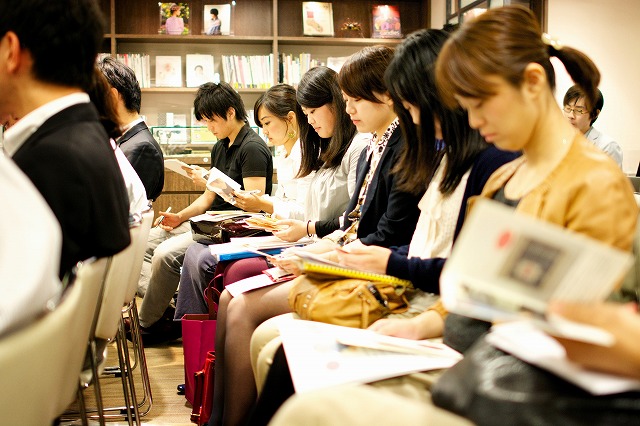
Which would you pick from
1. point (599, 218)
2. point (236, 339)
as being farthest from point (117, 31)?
point (599, 218)

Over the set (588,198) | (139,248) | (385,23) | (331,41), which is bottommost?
(139,248)

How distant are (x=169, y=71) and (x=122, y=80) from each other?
8.89ft

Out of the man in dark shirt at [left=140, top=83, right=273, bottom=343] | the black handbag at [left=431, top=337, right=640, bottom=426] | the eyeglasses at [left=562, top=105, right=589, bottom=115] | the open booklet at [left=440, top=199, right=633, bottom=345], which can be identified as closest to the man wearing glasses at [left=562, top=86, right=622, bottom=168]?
the eyeglasses at [left=562, top=105, right=589, bottom=115]

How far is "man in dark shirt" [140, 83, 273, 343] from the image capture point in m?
3.59

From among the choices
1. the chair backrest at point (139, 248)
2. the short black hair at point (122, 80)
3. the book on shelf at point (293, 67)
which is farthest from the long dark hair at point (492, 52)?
the book on shelf at point (293, 67)

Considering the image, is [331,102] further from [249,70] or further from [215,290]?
Answer: [249,70]

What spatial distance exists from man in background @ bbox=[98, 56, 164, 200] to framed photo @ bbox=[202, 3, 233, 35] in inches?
101

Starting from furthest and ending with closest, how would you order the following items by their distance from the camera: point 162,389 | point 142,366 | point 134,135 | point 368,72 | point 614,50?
point 614,50 < point 134,135 < point 162,389 < point 142,366 < point 368,72

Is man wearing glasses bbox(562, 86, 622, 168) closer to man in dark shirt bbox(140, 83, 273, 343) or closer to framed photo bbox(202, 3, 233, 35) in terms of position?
man in dark shirt bbox(140, 83, 273, 343)

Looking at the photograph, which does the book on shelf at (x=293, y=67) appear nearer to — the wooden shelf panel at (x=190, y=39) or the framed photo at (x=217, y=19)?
the wooden shelf panel at (x=190, y=39)

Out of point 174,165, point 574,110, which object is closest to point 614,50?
point 574,110

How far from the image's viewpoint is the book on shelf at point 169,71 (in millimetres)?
5977

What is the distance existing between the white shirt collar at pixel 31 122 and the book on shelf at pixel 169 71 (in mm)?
4658

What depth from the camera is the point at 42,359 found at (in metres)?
1.01
